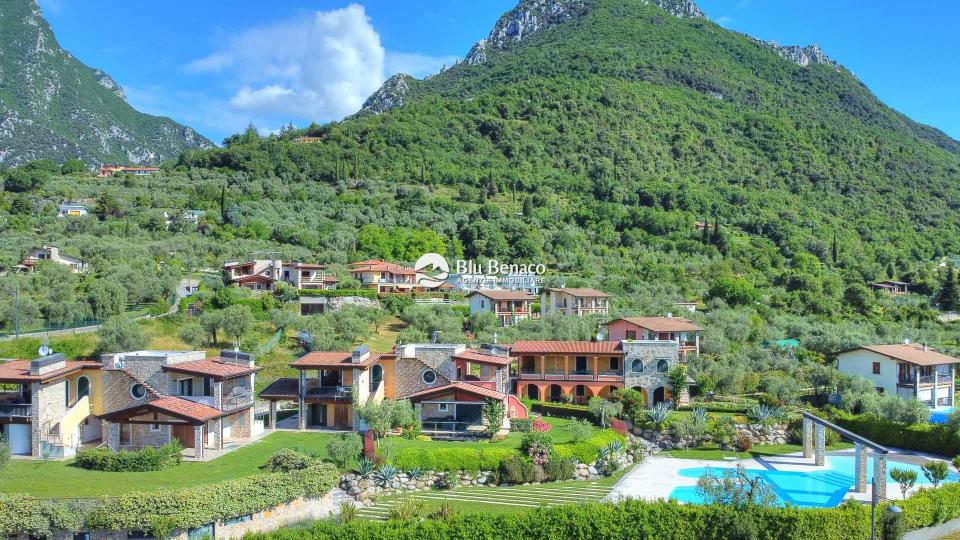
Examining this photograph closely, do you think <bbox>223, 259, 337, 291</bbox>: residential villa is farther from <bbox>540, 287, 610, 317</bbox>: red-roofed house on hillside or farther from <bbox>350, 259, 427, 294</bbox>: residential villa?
<bbox>540, 287, 610, 317</bbox>: red-roofed house on hillside

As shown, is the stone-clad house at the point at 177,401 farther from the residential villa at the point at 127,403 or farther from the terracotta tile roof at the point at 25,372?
the terracotta tile roof at the point at 25,372

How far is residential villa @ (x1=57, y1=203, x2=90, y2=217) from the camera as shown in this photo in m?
81.2

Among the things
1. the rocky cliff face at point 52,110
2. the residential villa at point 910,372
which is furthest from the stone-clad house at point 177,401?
the rocky cliff face at point 52,110

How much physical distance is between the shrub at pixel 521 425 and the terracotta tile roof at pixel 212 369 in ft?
34.6

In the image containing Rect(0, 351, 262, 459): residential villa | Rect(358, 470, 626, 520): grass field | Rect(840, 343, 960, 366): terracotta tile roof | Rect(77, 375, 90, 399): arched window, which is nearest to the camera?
Rect(358, 470, 626, 520): grass field

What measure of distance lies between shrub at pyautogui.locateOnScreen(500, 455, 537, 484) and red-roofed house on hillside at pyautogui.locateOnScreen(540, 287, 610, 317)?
111ft

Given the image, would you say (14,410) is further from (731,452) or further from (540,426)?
(731,452)

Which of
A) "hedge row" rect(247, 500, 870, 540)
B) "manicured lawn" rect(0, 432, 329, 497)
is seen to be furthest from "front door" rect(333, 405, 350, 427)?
"hedge row" rect(247, 500, 870, 540)

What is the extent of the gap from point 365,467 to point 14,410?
12.4m

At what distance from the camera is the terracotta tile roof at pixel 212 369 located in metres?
27.9

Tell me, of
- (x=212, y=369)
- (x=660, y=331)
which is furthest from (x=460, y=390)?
(x=660, y=331)

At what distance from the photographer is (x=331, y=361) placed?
31.9 meters

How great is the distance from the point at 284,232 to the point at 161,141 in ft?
442

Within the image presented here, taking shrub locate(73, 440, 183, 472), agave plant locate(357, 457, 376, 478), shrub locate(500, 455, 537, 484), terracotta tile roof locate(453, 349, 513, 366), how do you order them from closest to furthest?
1. shrub locate(73, 440, 183, 472)
2. agave plant locate(357, 457, 376, 478)
3. shrub locate(500, 455, 537, 484)
4. terracotta tile roof locate(453, 349, 513, 366)
